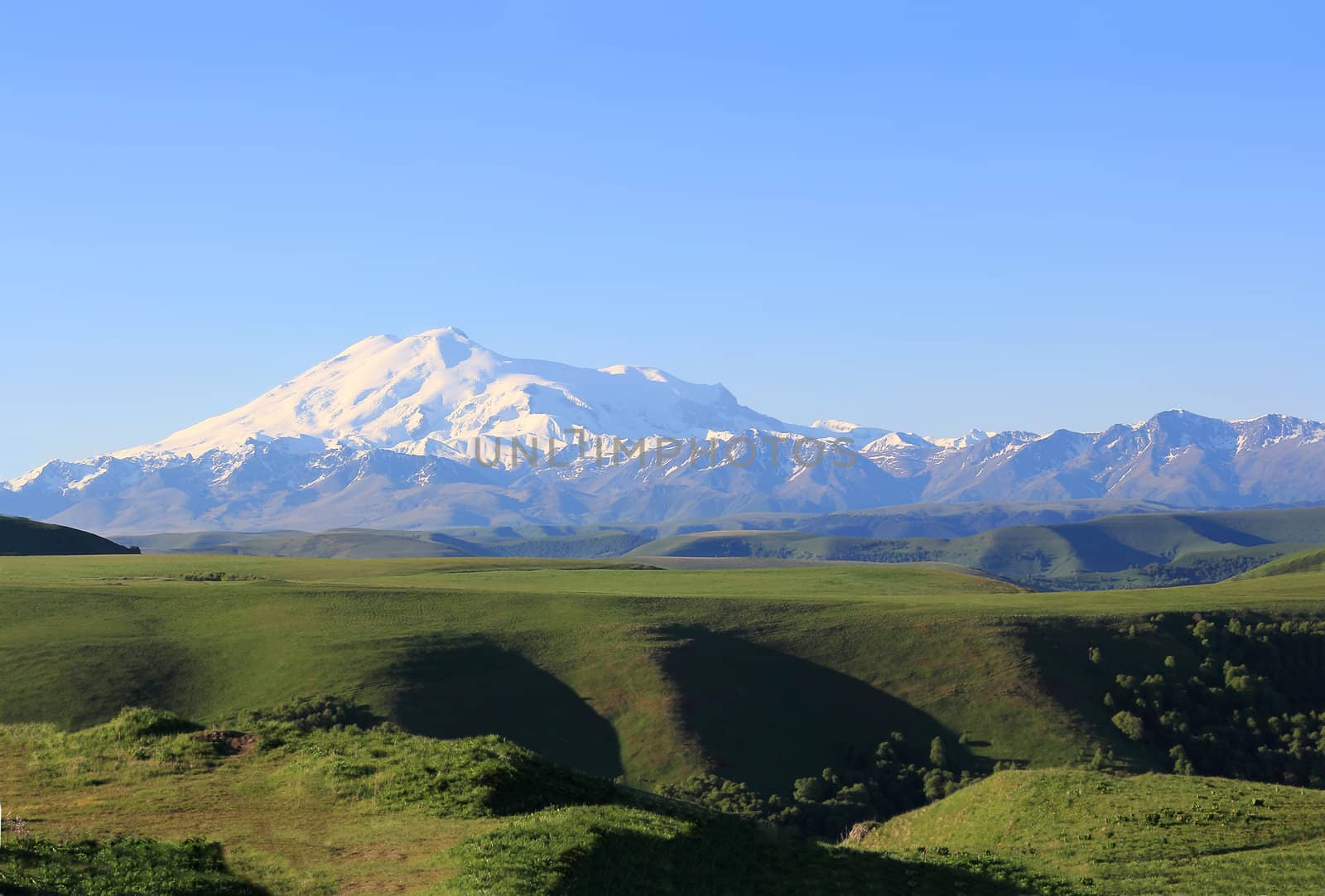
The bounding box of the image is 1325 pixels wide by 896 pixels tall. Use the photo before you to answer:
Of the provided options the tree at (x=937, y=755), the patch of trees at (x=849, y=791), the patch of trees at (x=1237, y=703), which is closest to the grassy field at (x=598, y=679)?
the tree at (x=937, y=755)

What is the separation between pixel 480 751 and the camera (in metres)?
44.3

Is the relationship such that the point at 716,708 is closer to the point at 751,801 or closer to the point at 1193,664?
the point at 751,801

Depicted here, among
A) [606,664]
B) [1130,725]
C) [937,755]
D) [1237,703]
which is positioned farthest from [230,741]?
[1237,703]

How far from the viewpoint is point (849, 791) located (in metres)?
98.9

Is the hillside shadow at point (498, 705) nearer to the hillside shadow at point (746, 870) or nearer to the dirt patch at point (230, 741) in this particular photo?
the dirt patch at point (230, 741)

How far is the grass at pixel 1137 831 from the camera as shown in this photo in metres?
42.3

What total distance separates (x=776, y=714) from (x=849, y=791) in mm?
15833

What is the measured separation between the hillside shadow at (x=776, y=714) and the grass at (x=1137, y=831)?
42027mm

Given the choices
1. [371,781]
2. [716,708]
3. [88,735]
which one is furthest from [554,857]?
[716,708]

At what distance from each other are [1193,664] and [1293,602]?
31932 mm

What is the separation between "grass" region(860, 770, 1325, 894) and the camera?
139ft

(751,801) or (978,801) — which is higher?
(978,801)

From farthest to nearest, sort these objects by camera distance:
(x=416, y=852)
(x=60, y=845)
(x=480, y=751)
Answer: (x=480, y=751), (x=416, y=852), (x=60, y=845)

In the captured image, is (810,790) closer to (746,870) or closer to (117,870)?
(746,870)
